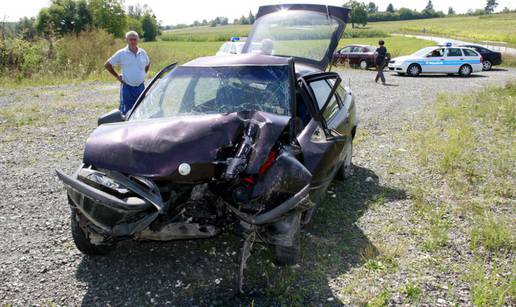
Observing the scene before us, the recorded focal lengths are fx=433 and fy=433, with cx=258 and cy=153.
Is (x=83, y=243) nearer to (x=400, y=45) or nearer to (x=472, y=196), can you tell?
(x=472, y=196)

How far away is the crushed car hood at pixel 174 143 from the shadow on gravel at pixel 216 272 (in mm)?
940

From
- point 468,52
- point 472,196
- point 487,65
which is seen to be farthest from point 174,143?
point 487,65

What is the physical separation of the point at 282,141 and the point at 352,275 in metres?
1.25

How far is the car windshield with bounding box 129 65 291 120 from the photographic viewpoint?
4.14m

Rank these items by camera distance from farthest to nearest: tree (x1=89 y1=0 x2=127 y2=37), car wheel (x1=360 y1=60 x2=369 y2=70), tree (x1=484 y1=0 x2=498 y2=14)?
tree (x1=484 y1=0 x2=498 y2=14) < tree (x1=89 y1=0 x2=127 y2=37) < car wheel (x1=360 y1=60 x2=369 y2=70)

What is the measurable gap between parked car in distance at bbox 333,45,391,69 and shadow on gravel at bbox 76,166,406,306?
20666 millimetres

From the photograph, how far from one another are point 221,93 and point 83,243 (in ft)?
6.11

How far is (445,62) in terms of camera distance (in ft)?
68.6

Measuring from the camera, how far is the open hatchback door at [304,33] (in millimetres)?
6312

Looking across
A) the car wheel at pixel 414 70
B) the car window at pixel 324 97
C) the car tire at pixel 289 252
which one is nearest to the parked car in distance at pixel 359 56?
the car wheel at pixel 414 70

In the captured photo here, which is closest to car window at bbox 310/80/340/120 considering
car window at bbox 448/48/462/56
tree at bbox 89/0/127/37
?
car window at bbox 448/48/462/56

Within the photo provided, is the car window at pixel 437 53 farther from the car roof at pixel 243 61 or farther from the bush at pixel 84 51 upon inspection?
the car roof at pixel 243 61

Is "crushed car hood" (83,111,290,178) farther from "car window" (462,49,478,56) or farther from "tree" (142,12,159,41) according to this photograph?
"tree" (142,12,159,41)

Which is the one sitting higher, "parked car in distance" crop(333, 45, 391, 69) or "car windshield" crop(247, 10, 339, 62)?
"car windshield" crop(247, 10, 339, 62)
